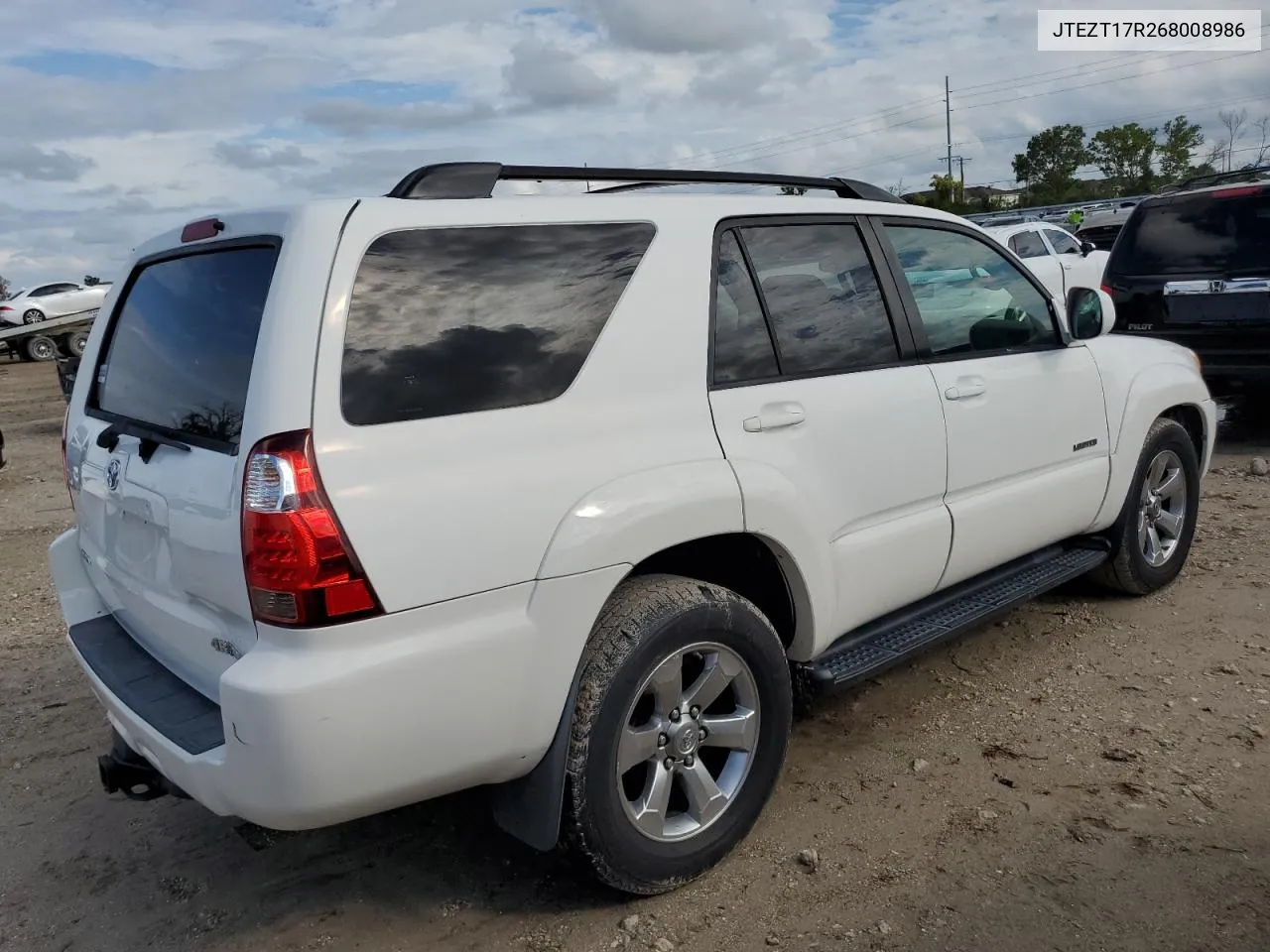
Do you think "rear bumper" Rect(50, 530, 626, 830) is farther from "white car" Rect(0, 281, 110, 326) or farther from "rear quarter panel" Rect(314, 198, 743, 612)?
"white car" Rect(0, 281, 110, 326)

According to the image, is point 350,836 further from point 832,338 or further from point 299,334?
point 832,338

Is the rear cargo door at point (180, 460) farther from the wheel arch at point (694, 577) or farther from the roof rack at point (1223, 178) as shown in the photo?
the roof rack at point (1223, 178)

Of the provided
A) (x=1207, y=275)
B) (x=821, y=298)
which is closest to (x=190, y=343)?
(x=821, y=298)

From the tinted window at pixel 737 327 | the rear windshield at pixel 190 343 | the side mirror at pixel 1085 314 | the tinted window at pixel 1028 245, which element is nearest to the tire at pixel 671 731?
the tinted window at pixel 737 327

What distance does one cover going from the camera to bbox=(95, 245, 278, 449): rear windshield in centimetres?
249

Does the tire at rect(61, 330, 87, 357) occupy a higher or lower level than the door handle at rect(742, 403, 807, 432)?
lower

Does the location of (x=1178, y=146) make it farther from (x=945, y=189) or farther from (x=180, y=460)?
(x=180, y=460)

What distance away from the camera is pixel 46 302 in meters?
25.0

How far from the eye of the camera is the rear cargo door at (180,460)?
2.41m

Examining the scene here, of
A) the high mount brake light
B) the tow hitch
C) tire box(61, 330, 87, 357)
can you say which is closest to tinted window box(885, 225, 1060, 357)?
the high mount brake light

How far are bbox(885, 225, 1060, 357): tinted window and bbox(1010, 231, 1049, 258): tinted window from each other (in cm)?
1130

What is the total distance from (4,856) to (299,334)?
2181 millimetres

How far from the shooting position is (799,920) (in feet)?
9.06

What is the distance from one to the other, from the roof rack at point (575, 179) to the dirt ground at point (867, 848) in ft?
6.02
